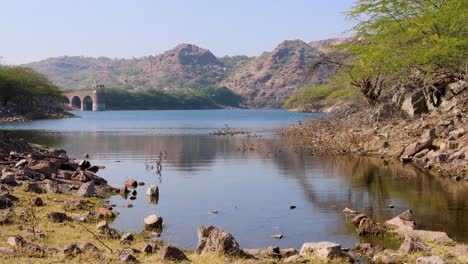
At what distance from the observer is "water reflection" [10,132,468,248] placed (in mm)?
13633

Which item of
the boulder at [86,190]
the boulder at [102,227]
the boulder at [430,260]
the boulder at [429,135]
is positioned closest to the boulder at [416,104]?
the boulder at [429,135]

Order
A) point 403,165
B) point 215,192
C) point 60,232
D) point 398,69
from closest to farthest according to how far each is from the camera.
→ 1. point 60,232
2. point 215,192
3. point 403,165
4. point 398,69

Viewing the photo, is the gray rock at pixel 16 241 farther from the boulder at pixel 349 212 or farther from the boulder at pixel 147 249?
the boulder at pixel 349 212

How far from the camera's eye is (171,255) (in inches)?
391

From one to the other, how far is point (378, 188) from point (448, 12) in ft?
38.1

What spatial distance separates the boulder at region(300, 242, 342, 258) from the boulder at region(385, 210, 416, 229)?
11.6 feet

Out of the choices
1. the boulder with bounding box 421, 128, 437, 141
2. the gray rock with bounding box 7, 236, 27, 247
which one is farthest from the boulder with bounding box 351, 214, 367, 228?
the boulder with bounding box 421, 128, 437, 141

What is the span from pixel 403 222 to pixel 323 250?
4074 mm

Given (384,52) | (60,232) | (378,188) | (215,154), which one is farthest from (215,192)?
(384,52)

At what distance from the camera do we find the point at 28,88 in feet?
358

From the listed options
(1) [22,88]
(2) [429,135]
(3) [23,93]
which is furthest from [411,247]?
(3) [23,93]

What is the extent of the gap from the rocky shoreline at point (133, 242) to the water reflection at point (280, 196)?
0.72 metres

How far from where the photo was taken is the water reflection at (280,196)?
13.6 m

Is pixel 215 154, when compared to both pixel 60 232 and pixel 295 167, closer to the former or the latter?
pixel 295 167
